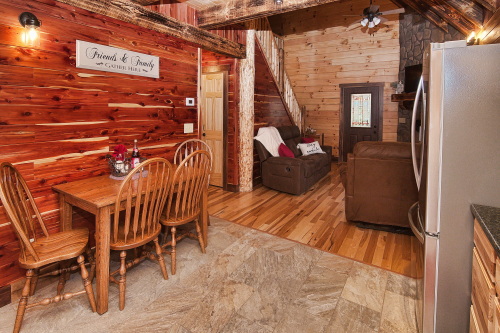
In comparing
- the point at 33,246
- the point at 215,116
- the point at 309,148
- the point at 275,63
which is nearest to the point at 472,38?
the point at 309,148

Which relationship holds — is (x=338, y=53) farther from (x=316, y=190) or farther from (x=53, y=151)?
(x=53, y=151)

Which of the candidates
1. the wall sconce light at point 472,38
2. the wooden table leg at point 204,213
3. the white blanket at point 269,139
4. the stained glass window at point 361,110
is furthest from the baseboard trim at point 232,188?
the stained glass window at point 361,110

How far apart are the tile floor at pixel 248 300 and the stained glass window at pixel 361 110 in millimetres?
5523

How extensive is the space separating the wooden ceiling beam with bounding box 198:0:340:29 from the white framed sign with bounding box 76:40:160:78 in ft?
3.07

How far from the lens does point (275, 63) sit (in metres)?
5.83

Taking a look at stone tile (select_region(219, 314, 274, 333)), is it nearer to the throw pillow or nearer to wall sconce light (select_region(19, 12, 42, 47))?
wall sconce light (select_region(19, 12, 42, 47))

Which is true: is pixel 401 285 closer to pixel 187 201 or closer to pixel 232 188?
pixel 187 201

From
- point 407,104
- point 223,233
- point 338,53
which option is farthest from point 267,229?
point 338,53

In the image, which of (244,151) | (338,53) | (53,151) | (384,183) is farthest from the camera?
(338,53)

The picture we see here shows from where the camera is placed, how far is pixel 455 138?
1438 mm

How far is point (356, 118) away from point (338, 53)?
174 cm

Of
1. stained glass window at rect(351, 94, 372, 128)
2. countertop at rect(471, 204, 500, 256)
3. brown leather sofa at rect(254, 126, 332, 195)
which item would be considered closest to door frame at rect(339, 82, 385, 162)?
stained glass window at rect(351, 94, 372, 128)

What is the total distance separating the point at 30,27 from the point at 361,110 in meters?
6.95

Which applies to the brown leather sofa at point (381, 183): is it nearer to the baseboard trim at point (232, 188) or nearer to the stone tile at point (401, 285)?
the stone tile at point (401, 285)
